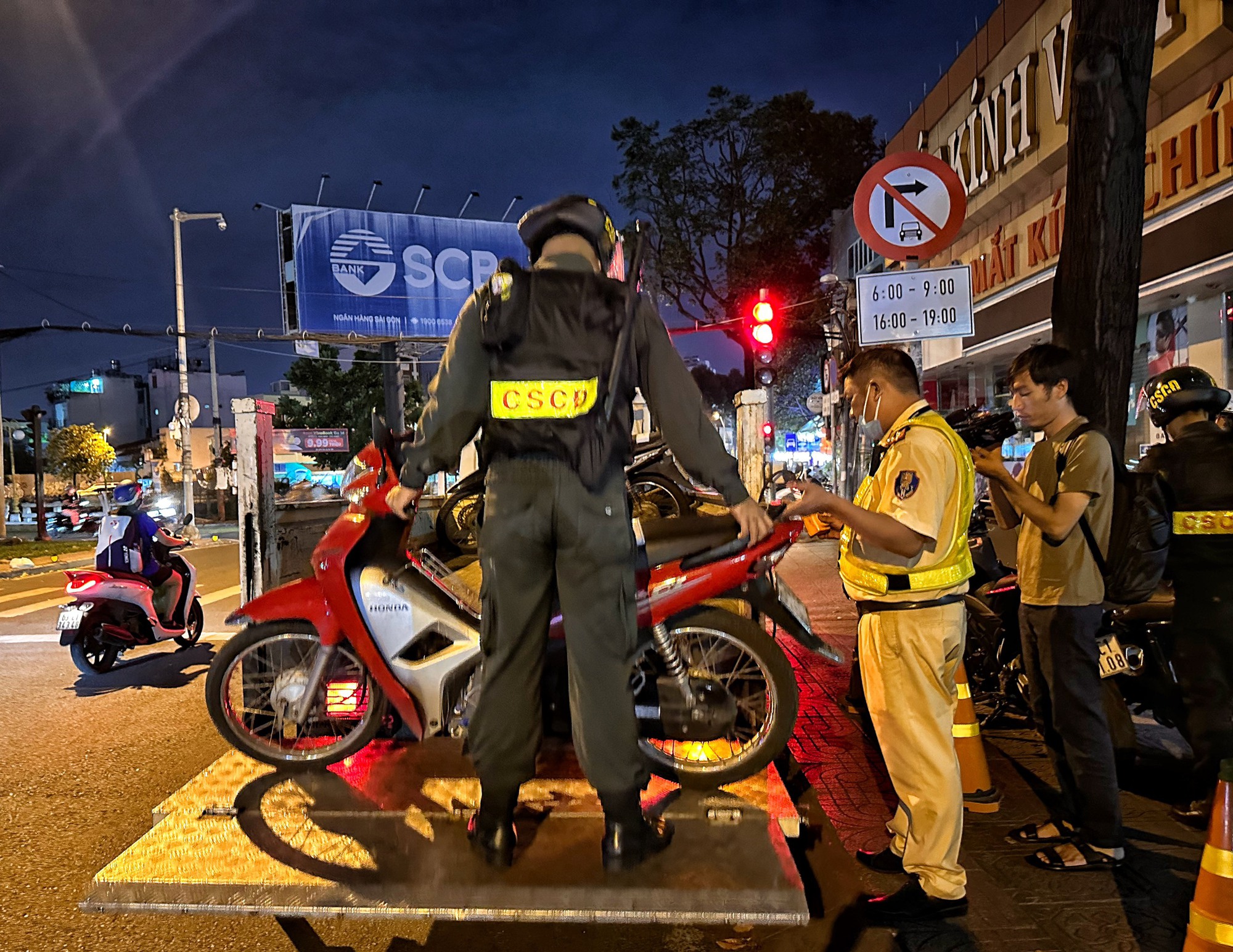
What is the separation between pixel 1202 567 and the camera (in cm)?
328

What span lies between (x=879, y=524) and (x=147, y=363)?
9008cm

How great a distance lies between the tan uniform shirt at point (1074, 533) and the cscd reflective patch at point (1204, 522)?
1.38 ft

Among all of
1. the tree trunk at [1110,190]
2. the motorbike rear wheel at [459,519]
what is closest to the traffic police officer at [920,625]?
the tree trunk at [1110,190]

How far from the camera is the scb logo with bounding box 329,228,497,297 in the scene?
27.4m

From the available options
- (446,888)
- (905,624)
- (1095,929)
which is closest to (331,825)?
(446,888)

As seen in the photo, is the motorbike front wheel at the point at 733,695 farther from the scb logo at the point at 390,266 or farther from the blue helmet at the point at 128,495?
the scb logo at the point at 390,266

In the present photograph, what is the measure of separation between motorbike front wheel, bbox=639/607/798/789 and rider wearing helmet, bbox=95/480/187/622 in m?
5.02

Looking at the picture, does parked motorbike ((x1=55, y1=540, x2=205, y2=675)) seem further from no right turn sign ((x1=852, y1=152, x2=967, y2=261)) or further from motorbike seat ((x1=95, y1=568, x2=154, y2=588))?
no right turn sign ((x1=852, y1=152, x2=967, y2=261))

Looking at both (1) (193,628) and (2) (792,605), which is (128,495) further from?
(2) (792,605)

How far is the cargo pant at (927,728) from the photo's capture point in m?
2.64

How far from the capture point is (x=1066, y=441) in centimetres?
314

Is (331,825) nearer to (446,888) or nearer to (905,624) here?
(446,888)

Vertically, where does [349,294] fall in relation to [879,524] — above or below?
above

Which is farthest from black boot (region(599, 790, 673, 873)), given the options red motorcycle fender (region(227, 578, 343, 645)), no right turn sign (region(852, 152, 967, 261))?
no right turn sign (region(852, 152, 967, 261))
